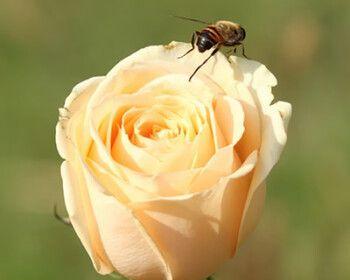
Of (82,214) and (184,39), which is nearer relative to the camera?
(82,214)

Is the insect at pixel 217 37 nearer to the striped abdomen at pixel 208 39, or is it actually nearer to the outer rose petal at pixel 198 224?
the striped abdomen at pixel 208 39

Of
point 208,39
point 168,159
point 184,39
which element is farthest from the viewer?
point 184,39

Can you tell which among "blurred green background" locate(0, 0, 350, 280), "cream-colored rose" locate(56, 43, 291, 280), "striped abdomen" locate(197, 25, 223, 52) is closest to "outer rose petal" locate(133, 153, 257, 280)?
"cream-colored rose" locate(56, 43, 291, 280)

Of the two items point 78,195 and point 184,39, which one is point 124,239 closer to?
point 78,195

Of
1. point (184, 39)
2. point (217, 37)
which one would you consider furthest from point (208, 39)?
point (184, 39)

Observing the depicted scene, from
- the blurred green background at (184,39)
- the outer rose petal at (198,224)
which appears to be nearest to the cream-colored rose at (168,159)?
the outer rose petal at (198,224)

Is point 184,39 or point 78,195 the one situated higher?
point 78,195
